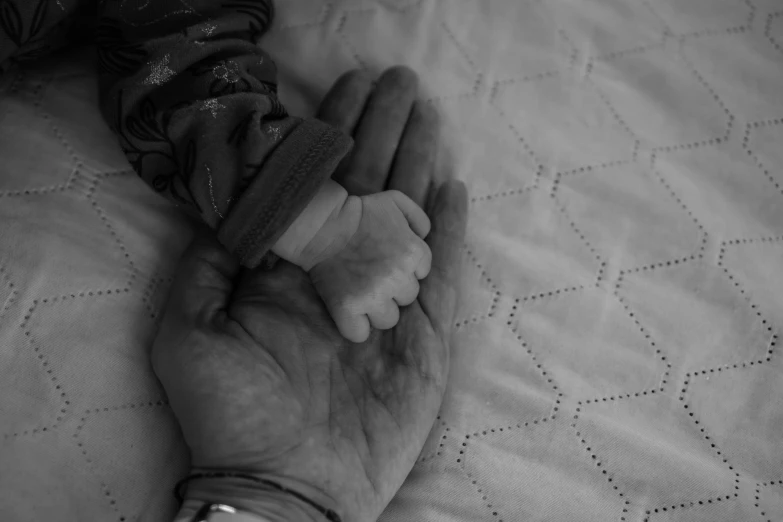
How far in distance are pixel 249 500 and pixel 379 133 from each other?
13.9 inches

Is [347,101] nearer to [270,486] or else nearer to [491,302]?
[491,302]

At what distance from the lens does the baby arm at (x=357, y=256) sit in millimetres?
593

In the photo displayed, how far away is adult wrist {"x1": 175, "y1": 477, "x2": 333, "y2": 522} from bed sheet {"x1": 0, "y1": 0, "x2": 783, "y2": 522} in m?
0.05

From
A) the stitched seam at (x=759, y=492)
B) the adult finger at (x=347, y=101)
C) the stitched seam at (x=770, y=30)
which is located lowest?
the stitched seam at (x=759, y=492)

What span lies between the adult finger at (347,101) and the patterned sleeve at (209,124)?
6 centimetres

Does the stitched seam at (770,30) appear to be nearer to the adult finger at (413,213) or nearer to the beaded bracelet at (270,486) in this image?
the adult finger at (413,213)

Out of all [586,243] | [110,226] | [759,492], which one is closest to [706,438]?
[759,492]

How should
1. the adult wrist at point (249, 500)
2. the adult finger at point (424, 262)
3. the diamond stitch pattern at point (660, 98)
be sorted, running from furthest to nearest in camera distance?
the diamond stitch pattern at point (660, 98) < the adult finger at point (424, 262) < the adult wrist at point (249, 500)

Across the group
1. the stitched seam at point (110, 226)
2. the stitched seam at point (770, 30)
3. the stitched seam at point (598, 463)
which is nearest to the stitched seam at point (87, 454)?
the stitched seam at point (110, 226)

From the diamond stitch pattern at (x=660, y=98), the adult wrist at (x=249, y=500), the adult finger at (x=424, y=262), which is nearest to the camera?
the adult wrist at (x=249, y=500)

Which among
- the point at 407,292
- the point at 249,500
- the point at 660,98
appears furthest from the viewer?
the point at 660,98

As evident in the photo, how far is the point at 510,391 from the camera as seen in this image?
62 cm

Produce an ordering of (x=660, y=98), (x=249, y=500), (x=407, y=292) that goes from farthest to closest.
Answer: (x=660, y=98) < (x=407, y=292) < (x=249, y=500)

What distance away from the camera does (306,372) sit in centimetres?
57
